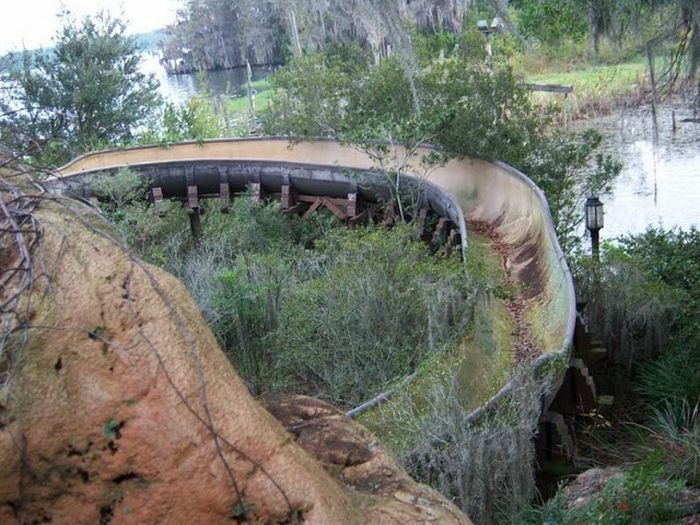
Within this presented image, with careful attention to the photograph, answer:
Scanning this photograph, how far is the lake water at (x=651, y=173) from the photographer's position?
22625 millimetres

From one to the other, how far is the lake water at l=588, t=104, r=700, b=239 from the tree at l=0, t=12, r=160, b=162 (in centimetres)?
1727

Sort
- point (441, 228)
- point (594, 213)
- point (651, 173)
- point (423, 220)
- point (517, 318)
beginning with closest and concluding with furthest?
point (517, 318) → point (594, 213) → point (441, 228) → point (423, 220) → point (651, 173)

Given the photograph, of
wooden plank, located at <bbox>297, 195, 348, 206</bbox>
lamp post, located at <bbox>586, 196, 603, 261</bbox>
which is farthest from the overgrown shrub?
wooden plank, located at <bbox>297, 195, 348, 206</bbox>

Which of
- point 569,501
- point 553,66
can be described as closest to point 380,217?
point 569,501

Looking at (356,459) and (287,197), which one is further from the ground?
(356,459)

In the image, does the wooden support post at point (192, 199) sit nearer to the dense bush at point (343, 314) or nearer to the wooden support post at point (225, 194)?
the wooden support post at point (225, 194)

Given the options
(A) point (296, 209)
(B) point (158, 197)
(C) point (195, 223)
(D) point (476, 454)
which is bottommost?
(C) point (195, 223)

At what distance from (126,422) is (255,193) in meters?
19.2

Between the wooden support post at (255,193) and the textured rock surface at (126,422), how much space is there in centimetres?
1825

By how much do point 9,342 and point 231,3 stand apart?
230 ft

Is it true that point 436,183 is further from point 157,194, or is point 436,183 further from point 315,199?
point 157,194

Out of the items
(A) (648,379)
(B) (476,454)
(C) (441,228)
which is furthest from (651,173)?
(B) (476,454)

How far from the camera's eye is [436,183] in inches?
755

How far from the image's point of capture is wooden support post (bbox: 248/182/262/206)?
21795 millimetres
